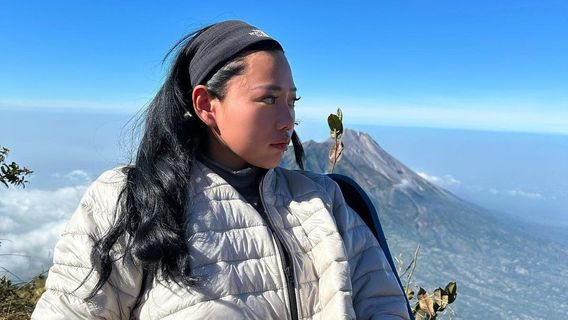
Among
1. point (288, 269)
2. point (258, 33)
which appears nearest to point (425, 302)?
point (288, 269)

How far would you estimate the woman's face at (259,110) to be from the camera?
1818mm

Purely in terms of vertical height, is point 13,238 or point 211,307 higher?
point 211,307

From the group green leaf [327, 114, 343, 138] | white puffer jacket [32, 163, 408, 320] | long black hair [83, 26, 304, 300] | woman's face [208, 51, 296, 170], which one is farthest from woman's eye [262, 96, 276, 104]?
green leaf [327, 114, 343, 138]

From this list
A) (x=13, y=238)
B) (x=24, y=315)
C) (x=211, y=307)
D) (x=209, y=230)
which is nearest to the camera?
(x=211, y=307)

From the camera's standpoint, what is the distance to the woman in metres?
1.67

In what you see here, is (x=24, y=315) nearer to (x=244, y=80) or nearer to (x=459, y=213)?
(x=244, y=80)

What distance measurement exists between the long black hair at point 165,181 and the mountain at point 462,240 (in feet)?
350

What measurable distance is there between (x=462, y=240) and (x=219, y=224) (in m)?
169

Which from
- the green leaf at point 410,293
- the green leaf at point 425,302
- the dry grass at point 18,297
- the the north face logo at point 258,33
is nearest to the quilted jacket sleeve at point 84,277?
the the north face logo at point 258,33

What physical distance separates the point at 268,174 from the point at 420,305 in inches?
77.8

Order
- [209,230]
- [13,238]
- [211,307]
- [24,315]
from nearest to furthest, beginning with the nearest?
1. [211,307]
2. [209,230]
3. [24,315]
4. [13,238]

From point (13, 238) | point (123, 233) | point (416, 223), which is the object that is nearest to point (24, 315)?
point (13, 238)

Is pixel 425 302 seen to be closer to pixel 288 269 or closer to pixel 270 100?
pixel 288 269

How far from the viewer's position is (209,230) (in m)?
1.77
